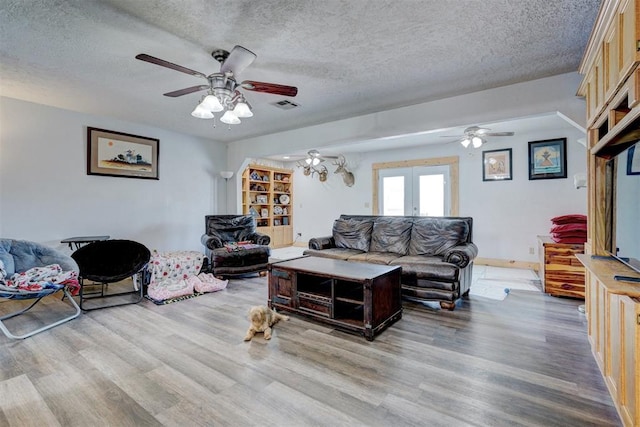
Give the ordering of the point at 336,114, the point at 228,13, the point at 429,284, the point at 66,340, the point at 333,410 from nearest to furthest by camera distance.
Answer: the point at 333,410
the point at 228,13
the point at 66,340
the point at 429,284
the point at 336,114

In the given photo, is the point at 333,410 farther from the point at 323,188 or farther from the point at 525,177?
the point at 323,188

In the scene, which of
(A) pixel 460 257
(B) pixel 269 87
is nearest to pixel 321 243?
(A) pixel 460 257

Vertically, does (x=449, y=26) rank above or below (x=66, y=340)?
above

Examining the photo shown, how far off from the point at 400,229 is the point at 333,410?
3.05 meters

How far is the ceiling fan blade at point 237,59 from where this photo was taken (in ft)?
6.79

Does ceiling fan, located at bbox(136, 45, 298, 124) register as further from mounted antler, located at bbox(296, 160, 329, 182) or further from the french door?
mounted antler, located at bbox(296, 160, 329, 182)

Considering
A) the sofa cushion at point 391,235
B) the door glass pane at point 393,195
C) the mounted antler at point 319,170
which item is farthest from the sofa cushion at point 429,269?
the mounted antler at point 319,170

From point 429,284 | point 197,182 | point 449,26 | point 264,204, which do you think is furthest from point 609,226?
point 264,204

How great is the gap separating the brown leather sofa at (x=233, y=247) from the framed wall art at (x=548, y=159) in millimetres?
4747

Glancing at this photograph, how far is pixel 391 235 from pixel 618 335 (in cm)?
292

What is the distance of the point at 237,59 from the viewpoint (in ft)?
7.13

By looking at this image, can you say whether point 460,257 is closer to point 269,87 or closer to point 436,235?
point 436,235

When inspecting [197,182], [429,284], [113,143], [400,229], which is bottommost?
[429,284]

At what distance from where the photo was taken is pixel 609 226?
2.21m
